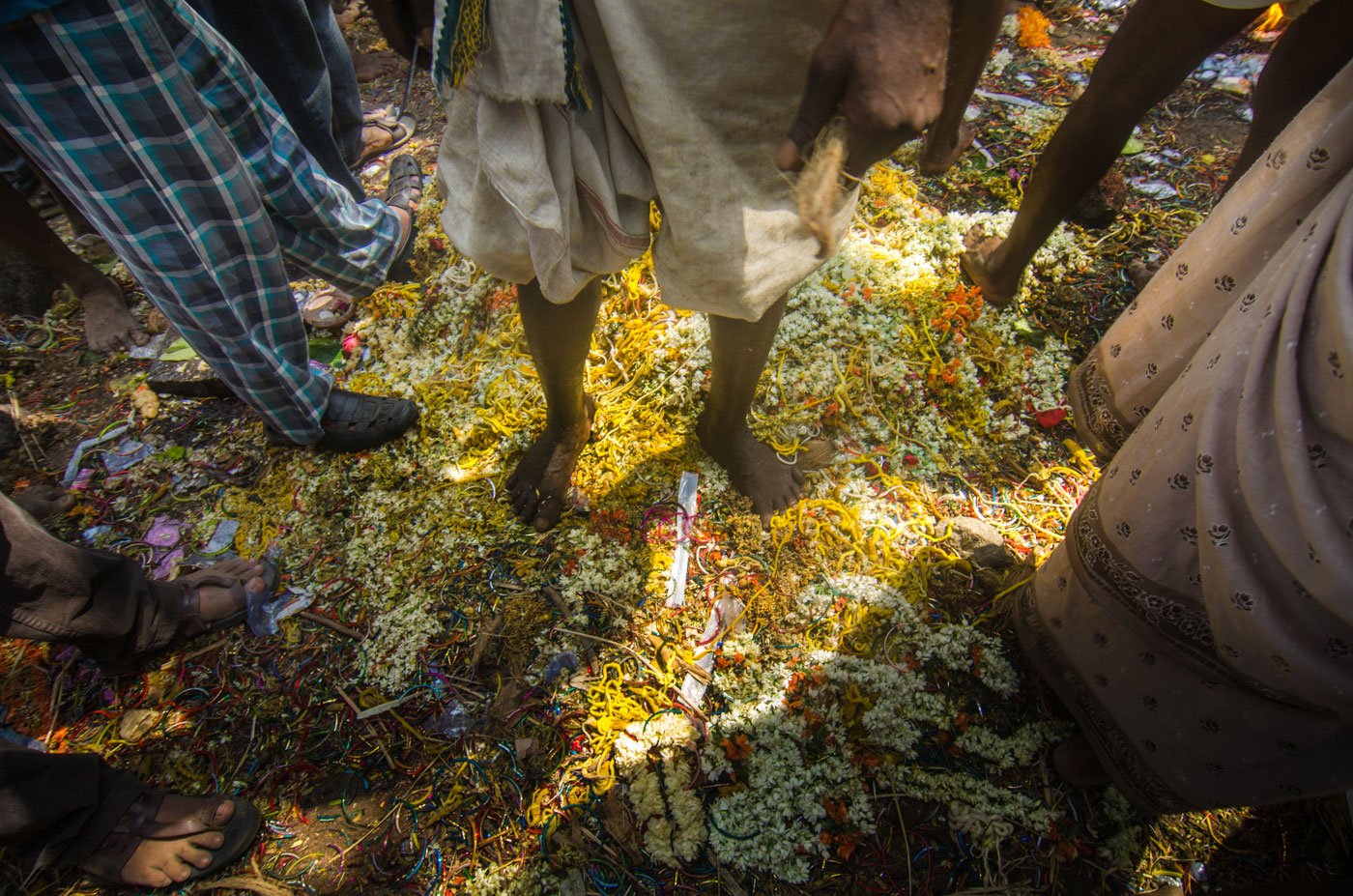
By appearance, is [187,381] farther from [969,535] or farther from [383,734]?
[969,535]

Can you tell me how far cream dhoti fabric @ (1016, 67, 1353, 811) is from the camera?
1025 millimetres

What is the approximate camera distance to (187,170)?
6.07 feet

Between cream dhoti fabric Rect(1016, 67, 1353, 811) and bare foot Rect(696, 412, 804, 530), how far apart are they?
3.09 ft

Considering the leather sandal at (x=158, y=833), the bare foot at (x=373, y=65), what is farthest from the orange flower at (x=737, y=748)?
the bare foot at (x=373, y=65)

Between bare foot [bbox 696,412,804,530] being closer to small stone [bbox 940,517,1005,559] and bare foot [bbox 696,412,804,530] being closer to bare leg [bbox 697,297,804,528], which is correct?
bare leg [bbox 697,297,804,528]

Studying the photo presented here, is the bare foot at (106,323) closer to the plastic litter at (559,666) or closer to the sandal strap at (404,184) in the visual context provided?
the sandal strap at (404,184)

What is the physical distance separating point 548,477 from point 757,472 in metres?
0.87

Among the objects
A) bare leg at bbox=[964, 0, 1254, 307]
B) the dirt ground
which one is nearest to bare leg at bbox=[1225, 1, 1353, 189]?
bare leg at bbox=[964, 0, 1254, 307]

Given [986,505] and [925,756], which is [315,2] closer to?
[986,505]

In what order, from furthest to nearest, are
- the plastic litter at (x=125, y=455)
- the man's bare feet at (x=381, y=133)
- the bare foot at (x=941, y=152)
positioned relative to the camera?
1. the man's bare feet at (x=381, y=133)
2. the bare foot at (x=941, y=152)
3. the plastic litter at (x=125, y=455)

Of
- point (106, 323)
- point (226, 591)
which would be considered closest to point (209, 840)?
point (226, 591)

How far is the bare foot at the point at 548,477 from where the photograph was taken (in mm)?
2477

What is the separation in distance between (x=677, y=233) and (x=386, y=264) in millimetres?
2346

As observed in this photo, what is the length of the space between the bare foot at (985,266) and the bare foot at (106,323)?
434cm
